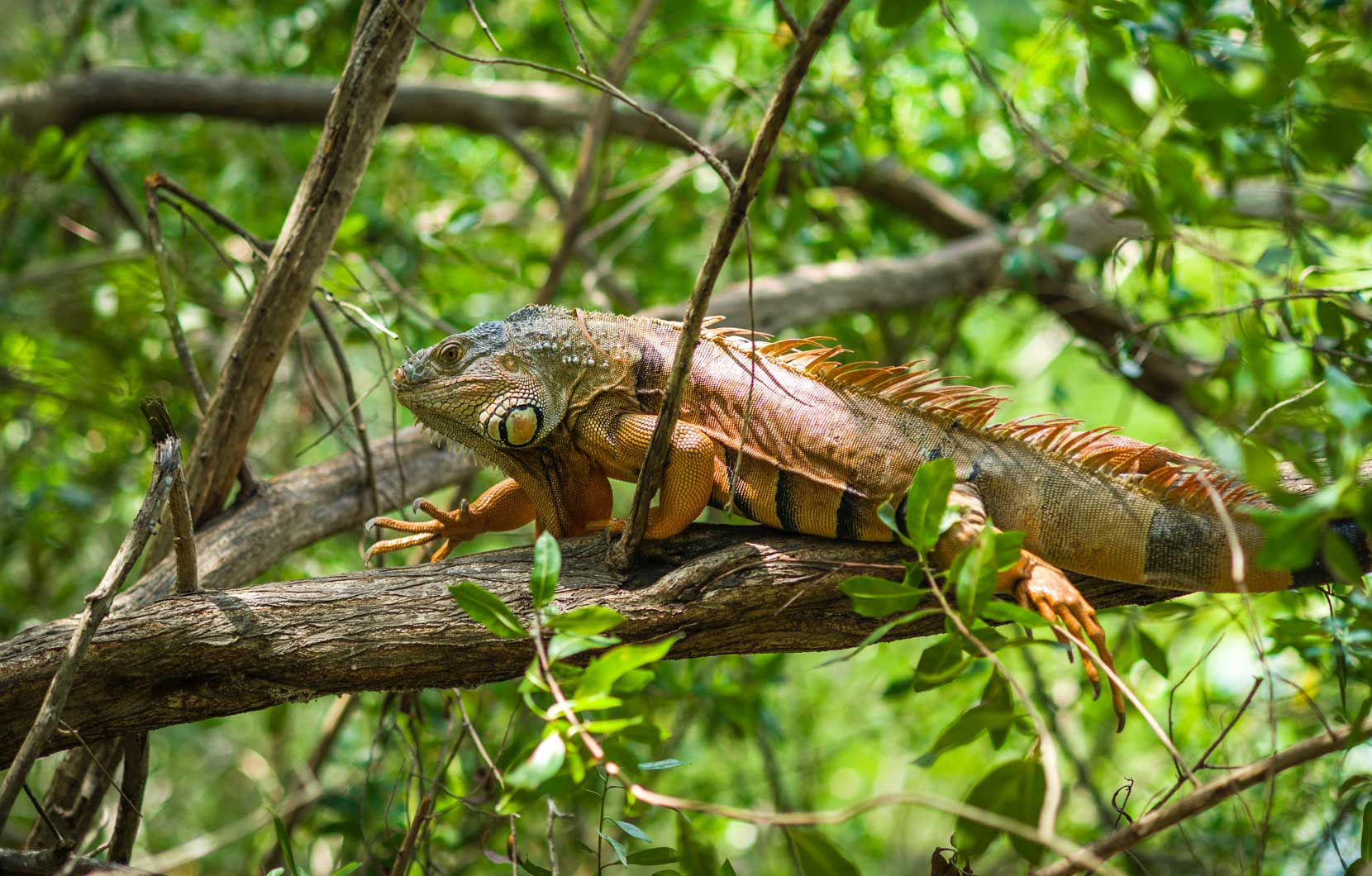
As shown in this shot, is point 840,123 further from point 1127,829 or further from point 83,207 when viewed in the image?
point 83,207

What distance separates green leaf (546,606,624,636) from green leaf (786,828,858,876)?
0.71 meters

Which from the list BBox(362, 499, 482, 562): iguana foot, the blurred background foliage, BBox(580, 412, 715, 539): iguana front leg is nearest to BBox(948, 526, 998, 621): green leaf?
the blurred background foliage

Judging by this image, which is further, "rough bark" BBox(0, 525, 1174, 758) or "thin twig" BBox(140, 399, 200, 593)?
"rough bark" BBox(0, 525, 1174, 758)

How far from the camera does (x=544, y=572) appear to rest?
2518 mm

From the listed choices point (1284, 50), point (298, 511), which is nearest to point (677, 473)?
point (1284, 50)

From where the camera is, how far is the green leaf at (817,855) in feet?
8.39

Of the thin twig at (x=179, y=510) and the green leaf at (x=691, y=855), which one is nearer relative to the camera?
the green leaf at (x=691, y=855)

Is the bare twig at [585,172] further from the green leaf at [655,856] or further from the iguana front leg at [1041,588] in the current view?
the green leaf at [655,856]

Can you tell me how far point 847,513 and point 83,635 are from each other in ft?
8.09

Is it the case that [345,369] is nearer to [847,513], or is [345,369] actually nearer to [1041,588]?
[847,513]

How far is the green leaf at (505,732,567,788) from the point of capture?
88.7 inches

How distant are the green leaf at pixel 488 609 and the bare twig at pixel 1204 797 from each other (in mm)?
1393

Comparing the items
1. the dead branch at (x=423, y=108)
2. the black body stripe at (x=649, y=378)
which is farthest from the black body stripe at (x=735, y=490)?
the dead branch at (x=423, y=108)

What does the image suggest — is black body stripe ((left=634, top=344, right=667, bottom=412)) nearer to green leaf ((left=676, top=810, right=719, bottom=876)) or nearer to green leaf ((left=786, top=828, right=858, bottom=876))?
green leaf ((left=676, top=810, right=719, bottom=876))
